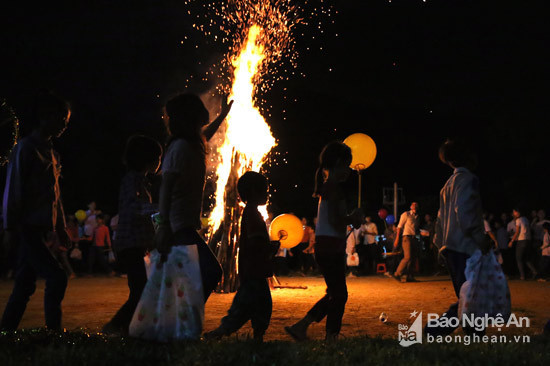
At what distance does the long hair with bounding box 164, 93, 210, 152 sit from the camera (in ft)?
16.2

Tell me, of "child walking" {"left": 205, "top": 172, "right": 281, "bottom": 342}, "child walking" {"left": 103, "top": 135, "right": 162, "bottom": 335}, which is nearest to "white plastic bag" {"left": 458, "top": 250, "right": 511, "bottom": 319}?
"child walking" {"left": 205, "top": 172, "right": 281, "bottom": 342}

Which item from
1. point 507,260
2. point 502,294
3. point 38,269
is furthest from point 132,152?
point 507,260

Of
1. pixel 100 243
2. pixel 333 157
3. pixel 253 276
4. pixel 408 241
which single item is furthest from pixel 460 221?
pixel 100 243

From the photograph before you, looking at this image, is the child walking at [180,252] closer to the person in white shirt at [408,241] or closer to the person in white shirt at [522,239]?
the person in white shirt at [408,241]

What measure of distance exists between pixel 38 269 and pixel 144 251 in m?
0.92

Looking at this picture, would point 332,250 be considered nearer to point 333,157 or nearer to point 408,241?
point 333,157

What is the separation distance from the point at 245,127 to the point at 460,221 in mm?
7748

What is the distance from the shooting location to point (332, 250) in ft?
18.1

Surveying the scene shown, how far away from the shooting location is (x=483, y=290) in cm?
531

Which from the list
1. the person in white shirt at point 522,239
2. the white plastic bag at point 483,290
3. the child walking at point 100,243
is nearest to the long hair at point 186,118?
the white plastic bag at point 483,290

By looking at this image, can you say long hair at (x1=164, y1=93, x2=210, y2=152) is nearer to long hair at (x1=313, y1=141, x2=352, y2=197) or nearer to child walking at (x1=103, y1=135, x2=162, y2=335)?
child walking at (x1=103, y1=135, x2=162, y2=335)

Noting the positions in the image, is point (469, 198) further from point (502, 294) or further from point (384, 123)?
point (384, 123)

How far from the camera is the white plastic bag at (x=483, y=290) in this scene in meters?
5.27

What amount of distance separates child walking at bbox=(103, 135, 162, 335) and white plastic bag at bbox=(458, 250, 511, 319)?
110 inches
